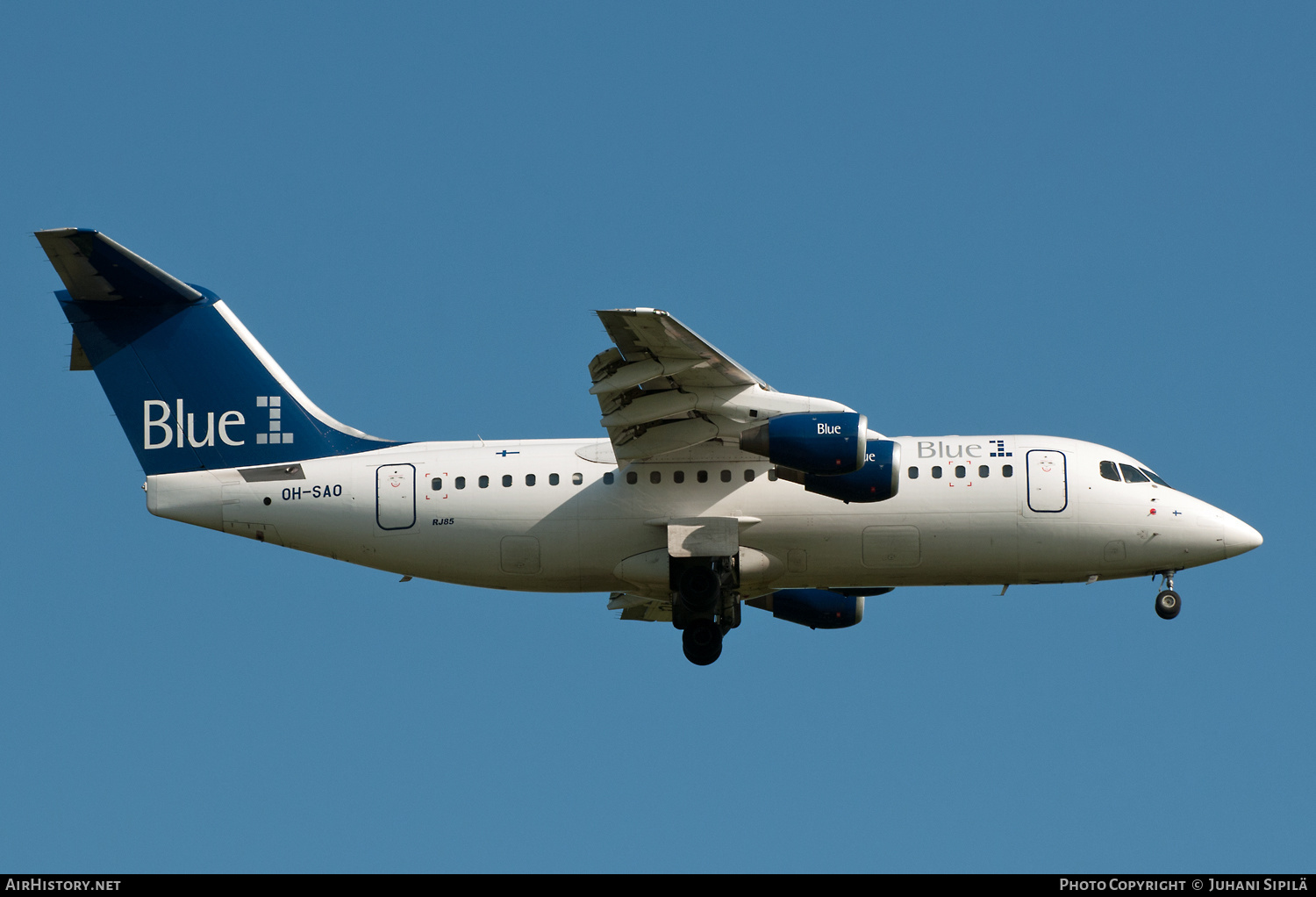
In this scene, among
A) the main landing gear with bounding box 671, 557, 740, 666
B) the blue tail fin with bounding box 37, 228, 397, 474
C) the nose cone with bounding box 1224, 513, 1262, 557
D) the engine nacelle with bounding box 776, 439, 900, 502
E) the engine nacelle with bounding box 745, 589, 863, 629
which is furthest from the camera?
the engine nacelle with bounding box 745, 589, 863, 629

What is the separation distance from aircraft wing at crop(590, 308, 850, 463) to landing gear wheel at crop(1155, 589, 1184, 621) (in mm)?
5556

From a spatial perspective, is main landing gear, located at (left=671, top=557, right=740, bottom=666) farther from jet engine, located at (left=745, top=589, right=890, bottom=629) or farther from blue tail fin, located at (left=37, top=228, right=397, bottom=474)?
blue tail fin, located at (left=37, top=228, right=397, bottom=474)

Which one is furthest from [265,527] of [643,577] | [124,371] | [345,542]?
[643,577]

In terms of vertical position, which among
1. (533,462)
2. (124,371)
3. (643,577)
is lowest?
(643,577)

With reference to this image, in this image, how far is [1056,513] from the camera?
22641 mm

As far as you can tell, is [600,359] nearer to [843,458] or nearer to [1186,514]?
[843,458]

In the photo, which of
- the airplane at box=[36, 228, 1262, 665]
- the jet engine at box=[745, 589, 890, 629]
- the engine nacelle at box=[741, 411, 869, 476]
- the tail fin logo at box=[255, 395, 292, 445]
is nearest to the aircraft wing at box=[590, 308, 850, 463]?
the airplane at box=[36, 228, 1262, 665]

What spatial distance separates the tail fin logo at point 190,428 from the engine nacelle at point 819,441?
7.14 metres

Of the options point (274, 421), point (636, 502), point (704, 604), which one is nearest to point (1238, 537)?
point (704, 604)

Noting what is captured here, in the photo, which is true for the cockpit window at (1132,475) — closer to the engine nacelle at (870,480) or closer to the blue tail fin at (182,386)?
the engine nacelle at (870,480)

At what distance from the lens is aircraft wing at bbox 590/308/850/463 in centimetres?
2053

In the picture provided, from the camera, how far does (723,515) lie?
22.6 meters

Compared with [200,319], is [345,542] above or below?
below

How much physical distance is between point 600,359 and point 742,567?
143 inches
